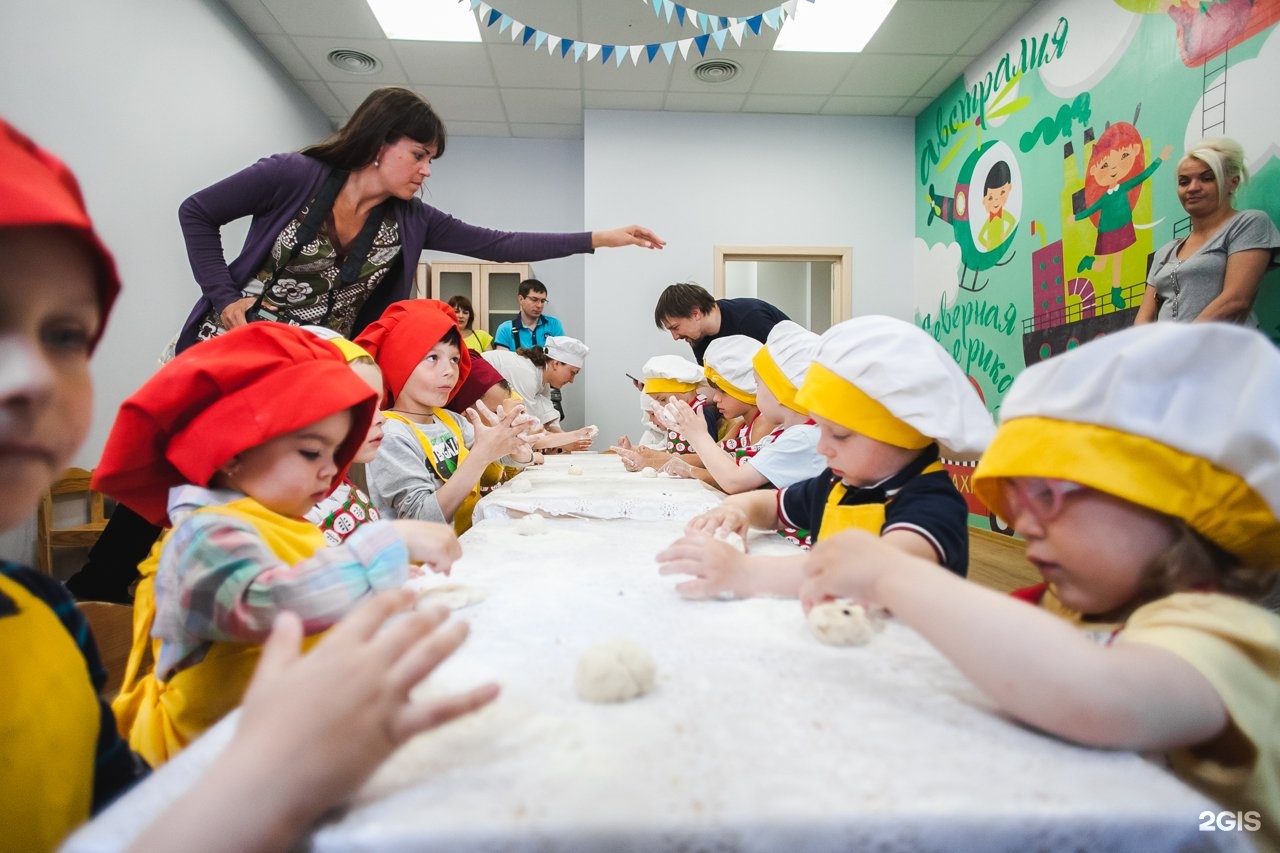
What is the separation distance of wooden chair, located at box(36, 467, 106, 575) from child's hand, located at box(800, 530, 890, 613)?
2918 mm

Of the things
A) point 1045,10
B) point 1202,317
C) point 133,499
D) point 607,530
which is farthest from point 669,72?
point 133,499

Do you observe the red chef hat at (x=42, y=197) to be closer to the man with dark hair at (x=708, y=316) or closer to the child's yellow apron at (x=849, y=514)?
the child's yellow apron at (x=849, y=514)

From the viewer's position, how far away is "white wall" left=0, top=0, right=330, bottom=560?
2691mm

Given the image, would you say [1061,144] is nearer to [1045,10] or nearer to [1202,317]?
[1045,10]

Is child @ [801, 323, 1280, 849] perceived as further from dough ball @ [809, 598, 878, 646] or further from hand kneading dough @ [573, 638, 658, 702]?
hand kneading dough @ [573, 638, 658, 702]

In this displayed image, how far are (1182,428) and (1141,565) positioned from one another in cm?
16

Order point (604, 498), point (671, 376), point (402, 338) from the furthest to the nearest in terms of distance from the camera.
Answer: point (671, 376) < point (402, 338) < point (604, 498)

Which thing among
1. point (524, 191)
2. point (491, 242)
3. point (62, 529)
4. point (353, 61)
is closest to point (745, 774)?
point (491, 242)

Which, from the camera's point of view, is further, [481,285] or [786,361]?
[481,285]

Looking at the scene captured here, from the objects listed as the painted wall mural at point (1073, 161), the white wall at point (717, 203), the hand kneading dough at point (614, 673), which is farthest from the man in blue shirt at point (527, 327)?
the hand kneading dough at point (614, 673)

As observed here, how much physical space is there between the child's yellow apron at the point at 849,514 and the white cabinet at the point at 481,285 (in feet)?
17.0

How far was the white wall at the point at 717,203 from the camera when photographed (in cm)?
587

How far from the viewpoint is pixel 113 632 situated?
1.18 metres

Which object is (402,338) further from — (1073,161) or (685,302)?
(1073,161)
